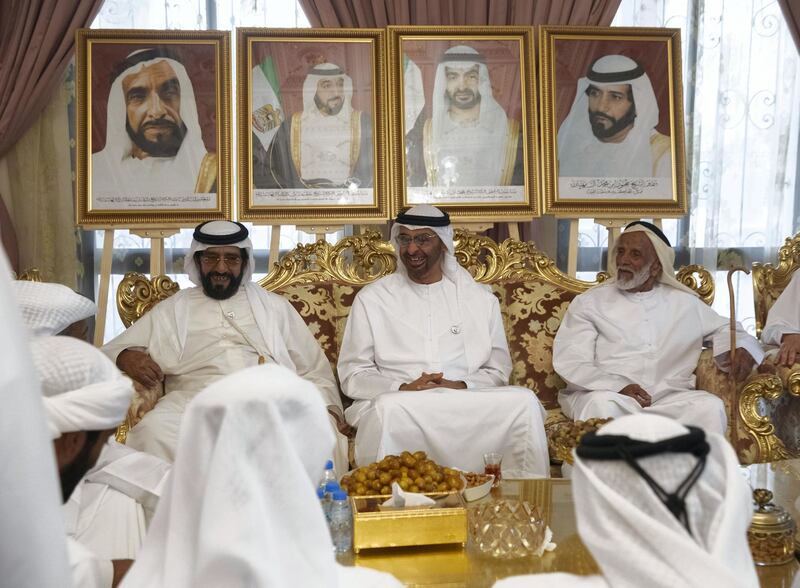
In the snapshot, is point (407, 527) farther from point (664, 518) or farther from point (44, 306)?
point (664, 518)

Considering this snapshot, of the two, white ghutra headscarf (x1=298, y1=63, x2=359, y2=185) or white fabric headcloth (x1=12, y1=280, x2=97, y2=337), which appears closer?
white fabric headcloth (x1=12, y1=280, x2=97, y2=337)

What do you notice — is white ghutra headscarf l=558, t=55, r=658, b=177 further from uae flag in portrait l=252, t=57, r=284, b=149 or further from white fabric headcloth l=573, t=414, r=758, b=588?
white fabric headcloth l=573, t=414, r=758, b=588

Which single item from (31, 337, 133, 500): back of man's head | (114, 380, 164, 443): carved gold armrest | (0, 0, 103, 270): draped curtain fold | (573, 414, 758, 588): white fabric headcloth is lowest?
(114, 380, 164, 443): carved gold armrest

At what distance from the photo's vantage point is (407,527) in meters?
2.81

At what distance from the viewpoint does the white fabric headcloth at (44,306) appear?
2346mm

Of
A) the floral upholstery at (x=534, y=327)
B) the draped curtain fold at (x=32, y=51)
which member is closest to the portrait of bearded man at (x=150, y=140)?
the draped curtain fold at (x=32, y=51)

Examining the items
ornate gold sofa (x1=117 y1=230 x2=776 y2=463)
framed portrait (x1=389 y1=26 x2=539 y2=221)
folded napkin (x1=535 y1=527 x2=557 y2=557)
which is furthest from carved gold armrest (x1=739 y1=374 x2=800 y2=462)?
folded napkin (x1=535 y1=527 x2=557 y2=557)

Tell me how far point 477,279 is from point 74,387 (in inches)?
146

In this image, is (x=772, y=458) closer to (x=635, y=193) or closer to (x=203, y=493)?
(x=635, y=193)

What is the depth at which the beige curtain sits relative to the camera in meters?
6.51

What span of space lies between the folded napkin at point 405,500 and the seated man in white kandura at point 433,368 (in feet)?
4.45

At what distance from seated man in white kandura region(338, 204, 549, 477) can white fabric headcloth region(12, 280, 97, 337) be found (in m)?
2.11

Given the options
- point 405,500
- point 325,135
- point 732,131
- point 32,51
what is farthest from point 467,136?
point 405,500

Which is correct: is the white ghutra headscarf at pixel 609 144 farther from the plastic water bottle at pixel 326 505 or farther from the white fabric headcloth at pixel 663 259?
the plastic water bottle at pixel 326 505
